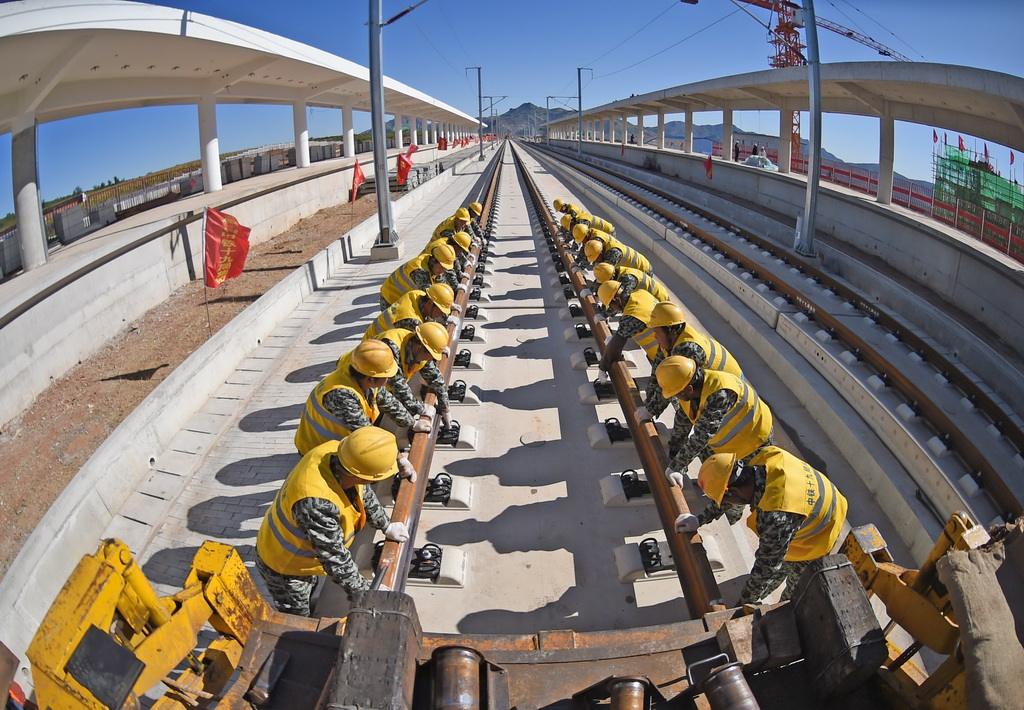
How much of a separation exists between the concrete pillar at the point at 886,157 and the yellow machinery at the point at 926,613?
1402 centimetres

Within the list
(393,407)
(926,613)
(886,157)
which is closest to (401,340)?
(393,407)

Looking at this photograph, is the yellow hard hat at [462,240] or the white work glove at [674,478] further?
the yellow hard hat at [462,240]

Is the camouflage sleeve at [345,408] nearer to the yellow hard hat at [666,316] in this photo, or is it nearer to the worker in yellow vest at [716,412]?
the worker in yellow vest at [716,412]

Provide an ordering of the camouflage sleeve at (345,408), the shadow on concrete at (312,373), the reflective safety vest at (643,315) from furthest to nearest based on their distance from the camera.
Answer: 1. the shadow on concrete at (312,373)
2. the reflective safety vest at (643,315)
3. the camouflage sleeve at (345,408)

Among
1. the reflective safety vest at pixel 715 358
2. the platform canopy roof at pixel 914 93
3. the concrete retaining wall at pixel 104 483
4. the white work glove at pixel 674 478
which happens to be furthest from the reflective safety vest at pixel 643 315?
the platform canopy roof at pixel 914 93

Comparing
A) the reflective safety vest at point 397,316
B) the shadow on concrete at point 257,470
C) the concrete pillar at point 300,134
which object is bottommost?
→ the shadow on concrete at point 257,470

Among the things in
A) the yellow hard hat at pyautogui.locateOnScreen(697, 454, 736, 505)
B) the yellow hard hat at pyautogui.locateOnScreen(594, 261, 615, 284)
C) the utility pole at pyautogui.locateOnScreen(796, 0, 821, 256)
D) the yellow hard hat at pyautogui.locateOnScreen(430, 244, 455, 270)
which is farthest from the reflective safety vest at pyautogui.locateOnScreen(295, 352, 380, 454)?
the utility pole at pyautogui.locateOnScreen(796, 0, 821, 256)

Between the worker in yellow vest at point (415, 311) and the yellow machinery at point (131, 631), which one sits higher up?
the worker in yellow vest at point (415, 311)

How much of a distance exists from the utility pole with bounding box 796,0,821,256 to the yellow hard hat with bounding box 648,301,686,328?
7.66 meters

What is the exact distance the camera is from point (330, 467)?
360cm

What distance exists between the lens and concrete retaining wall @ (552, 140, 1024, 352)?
8594mm

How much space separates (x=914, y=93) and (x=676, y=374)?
11.0m

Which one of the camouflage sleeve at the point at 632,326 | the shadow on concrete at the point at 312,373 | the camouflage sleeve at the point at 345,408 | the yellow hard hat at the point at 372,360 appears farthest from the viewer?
the shadow on concrete at the point at 312,373

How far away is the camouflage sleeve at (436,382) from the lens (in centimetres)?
570
